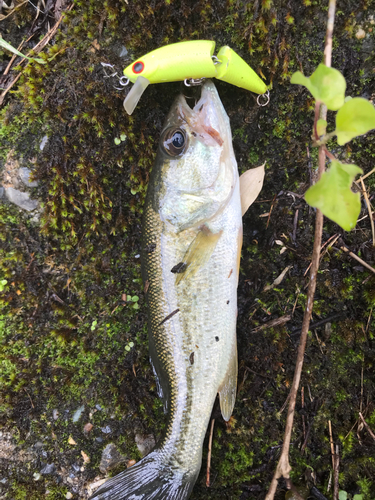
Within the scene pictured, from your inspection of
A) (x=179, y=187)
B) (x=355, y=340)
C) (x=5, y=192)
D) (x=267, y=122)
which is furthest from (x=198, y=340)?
(x=5, y=192)

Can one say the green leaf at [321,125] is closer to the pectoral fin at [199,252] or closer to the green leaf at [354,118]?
the green leaf at [354,118]

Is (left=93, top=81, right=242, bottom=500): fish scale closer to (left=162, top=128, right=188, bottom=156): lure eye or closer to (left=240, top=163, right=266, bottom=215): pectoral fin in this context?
(left=162, top=128, right=188, bottom=156): lure eye

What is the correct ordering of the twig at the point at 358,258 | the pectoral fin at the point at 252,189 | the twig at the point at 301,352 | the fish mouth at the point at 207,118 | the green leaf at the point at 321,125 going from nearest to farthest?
the green leaf at the point at 321,125 → the twig at the point at 301,352 → the fish mouth at the point at 207,118 → the twig at the point at 358,258 → the pectoral fin at the point at 252,189

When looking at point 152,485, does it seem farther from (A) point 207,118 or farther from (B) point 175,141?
(A) point 207,118

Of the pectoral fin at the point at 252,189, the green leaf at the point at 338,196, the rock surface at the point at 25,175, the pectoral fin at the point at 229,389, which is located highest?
the rock surface at the point at 25,175

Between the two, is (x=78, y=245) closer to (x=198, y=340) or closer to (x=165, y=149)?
(x=165, y=149)

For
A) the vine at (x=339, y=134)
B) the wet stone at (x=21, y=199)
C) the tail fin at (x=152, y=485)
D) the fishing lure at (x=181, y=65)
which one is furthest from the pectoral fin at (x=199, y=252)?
the wet stone at (x=21, y=199)
